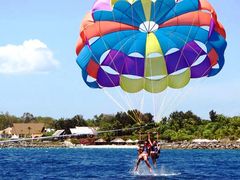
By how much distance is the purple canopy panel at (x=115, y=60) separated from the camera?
27.9m

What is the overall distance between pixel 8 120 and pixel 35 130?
48.9 m

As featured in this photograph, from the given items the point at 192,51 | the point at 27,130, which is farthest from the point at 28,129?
the point at 192,51

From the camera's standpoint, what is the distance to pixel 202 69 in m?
28.0

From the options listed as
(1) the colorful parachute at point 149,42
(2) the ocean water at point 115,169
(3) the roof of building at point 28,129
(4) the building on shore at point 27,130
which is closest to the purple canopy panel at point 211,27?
(1) the colorful parachute at point 149,42

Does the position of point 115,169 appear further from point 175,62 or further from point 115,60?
point 175,62

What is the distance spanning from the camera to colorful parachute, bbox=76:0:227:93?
27.0 meters

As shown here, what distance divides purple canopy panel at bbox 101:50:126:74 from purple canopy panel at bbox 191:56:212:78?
11.9 feet

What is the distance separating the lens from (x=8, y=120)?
194 meters

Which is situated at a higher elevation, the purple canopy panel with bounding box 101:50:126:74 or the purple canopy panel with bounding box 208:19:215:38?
the purple canopy panel with bounding box 208:19:215:38

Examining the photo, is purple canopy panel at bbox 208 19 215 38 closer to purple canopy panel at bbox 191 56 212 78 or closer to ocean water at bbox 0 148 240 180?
purple canopy panel at bbox 191 56 212 78

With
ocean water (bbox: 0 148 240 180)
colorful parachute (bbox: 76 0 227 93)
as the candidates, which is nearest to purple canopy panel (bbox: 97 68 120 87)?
colorful parachute (bbox: 76 0 227 93)

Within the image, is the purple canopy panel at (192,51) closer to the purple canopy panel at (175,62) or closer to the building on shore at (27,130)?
the purple canopy panel at (175,62)

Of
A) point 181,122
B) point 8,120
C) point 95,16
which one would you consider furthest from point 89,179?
point 8,120

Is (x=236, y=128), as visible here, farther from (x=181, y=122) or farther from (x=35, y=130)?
(x=35, y=130)
